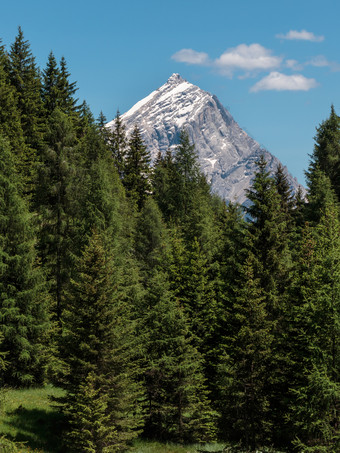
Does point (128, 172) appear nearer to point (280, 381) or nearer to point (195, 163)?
point (195, 163)

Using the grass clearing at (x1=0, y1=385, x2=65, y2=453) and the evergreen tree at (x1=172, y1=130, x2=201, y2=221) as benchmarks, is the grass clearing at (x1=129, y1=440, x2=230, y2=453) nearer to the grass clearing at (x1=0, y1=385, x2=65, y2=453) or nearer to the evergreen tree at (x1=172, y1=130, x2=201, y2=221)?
the grass clearing at (x1=0, y1=385, x2=65, y2=453)

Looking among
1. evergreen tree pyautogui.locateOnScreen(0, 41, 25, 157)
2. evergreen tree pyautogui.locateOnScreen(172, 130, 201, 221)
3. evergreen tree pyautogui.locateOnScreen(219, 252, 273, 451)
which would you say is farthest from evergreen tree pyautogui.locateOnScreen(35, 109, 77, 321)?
evergreen tree pyautogui.locateOnScreen(172, 130, 201, 221)

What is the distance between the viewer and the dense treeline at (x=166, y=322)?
62.9 feet

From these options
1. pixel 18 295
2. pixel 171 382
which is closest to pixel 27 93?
pixel 18 295

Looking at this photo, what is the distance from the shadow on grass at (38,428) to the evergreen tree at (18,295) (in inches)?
143

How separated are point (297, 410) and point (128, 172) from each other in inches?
2008

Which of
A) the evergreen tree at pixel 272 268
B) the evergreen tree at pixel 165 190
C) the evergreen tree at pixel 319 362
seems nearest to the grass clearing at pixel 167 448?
the evergreen tree at pixel 272 268

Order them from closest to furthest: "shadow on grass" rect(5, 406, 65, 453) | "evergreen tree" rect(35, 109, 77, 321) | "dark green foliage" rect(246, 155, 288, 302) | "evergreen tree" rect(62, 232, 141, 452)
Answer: "evergreen tree" rect(62, 232, 141, 452) → "shadow on grass" rect(5, 406, 65, 453) → "dark green foliage" rect(246, 155, 288, 302) → "evergreen tree" rect(35, 109, 77, 321)

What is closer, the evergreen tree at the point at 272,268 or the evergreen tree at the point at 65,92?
the evergreen tree at the point at 272,268

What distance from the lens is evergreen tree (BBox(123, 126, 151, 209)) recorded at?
63.8 m

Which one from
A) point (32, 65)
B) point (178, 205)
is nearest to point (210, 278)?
point (178, 205)

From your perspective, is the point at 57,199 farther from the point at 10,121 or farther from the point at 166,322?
the point at 10,121

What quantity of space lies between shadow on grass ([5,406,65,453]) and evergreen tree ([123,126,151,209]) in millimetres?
41927

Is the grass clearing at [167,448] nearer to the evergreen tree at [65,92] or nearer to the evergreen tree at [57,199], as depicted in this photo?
the evergreen tree at [57,199]
